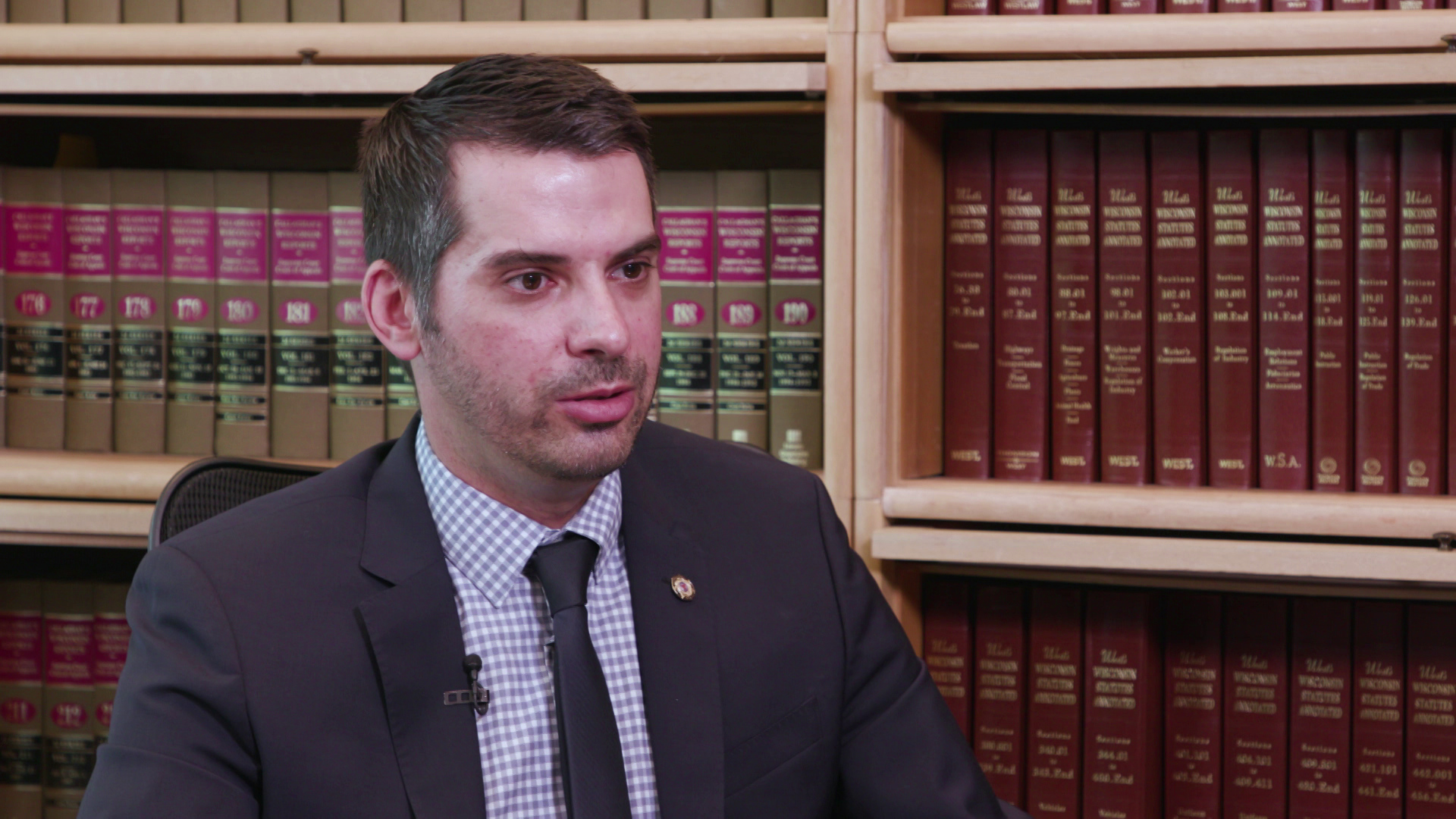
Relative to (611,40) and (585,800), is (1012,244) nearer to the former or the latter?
(611,40)

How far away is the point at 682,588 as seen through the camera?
3.37 feet

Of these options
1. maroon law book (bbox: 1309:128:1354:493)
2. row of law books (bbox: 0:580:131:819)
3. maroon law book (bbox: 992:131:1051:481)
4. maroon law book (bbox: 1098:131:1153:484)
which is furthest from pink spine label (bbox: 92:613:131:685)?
maroon law book (bbox: 1309:128:1354:493)

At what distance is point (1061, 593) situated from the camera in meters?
1.43

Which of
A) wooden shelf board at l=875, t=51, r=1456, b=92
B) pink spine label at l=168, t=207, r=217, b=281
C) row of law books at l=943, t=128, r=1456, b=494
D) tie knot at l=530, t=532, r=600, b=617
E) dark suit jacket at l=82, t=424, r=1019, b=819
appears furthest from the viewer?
pink spine label at l=168, t=207, r=217, b=281

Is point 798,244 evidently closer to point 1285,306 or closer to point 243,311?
point 1285,306

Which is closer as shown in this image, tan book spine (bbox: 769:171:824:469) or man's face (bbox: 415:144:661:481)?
man's face (bbox: 415:144:661:481)

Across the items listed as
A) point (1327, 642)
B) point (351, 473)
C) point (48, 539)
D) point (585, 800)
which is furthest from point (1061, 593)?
point (48, 539)

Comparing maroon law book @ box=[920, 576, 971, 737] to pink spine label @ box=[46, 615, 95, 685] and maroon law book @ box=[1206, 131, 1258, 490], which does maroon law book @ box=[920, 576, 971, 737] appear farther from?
pink spine label @ box=[46, 615, 95, 685]

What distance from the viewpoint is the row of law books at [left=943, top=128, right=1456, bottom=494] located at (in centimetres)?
131

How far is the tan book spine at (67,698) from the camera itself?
1.57m

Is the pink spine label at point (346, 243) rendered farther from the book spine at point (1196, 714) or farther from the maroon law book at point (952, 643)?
the book spine at point (1196, 714)

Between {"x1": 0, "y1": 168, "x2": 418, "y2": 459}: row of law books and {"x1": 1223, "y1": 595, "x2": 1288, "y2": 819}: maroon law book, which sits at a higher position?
{"x1": 0, "y1": 168, "x2": 418, "y2": 459}: row of law books

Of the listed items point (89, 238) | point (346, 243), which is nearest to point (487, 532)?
point (346, 243)

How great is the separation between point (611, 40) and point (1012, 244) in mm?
522
